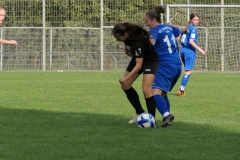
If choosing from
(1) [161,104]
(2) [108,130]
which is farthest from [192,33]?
(2) [108,130]

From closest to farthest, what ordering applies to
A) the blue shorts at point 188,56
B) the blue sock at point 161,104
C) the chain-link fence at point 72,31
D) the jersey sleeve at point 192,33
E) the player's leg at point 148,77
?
1. the player's leg at point 148,77
2. the blue sock at point 161,104
3. the jersey sleeve at point 192,33
4. the blue shorts at point 188,56
5. the chain-link fence at point 72,31

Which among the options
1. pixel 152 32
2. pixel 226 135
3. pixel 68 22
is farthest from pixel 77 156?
pixel 68 22

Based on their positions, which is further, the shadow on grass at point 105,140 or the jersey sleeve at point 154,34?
the jersey sleeve at point 154,34

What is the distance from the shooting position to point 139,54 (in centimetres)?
888

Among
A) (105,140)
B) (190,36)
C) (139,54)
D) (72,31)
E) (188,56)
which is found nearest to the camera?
(105,140)

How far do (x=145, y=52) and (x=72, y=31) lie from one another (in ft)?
68.0

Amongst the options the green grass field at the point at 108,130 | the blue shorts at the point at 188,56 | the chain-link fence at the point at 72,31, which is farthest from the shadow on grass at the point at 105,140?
the chain-link fence at the point at 72,31

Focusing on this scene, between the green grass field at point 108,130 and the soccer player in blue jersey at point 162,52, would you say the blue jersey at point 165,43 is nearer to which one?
the soccer player in blue jersey at point 162,52

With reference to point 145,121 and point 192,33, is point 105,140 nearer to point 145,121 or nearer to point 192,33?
point 145,121

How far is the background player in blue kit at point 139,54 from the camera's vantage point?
8.84 metres

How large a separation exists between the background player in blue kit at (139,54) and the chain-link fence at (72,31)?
1953 cm

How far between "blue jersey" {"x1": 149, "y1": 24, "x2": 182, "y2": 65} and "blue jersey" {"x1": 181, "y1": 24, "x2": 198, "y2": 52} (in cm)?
621

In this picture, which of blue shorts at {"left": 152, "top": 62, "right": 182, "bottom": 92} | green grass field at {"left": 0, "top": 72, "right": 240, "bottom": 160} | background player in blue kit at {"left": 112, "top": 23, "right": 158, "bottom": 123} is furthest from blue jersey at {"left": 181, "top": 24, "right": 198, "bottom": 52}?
background player in blue kit at {"left": 112, "top": 23, "right": 158, "bottom": 123}

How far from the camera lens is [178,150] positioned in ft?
22.9
